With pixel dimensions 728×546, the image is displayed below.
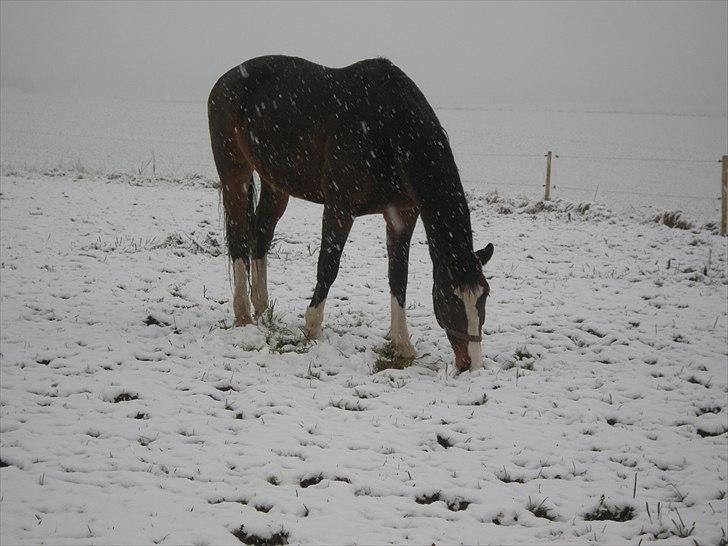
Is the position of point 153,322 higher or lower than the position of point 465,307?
lower

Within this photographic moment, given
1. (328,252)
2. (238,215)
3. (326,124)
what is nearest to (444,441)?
(328,252)

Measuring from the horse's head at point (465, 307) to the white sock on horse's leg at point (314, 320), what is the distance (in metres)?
1.19

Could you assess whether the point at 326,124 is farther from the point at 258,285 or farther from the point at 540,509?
the point at 540,509

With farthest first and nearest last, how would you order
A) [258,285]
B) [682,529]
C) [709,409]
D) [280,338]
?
[258,285]
[280,338]
[709,409]
[682,529]

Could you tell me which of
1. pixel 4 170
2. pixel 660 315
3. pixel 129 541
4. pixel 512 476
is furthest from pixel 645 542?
pixel 4 170

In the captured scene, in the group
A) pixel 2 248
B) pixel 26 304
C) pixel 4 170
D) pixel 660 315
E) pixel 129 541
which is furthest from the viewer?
pixel 4 170

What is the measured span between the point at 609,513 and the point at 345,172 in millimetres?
3167

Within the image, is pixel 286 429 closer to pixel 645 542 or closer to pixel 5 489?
pixel 5 489

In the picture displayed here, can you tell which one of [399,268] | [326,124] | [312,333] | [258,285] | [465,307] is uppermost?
[326,124]

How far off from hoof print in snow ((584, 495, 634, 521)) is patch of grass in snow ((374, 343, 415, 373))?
2155 millimetres

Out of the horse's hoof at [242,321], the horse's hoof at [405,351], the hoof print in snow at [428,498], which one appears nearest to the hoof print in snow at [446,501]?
the hoof print in snow at [428,498]

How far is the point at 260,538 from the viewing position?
257cm

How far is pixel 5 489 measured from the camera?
275cm

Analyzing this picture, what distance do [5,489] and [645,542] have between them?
3.19 metres
